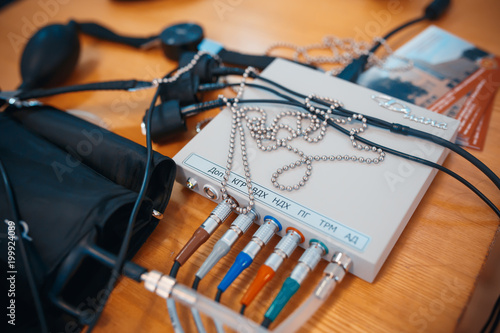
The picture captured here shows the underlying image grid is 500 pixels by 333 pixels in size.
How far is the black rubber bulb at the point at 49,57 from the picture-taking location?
27.2 inches

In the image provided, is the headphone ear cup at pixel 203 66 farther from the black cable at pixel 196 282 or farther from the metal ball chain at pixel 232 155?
the black cable at pixel 196 282

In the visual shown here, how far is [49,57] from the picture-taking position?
2.31 feet

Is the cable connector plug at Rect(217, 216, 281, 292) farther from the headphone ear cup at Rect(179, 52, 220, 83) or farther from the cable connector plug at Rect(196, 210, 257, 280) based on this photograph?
the headphone ear cup at Rect(179, 52, 220, 83)

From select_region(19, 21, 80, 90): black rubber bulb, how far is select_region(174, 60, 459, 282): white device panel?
0.39 metres

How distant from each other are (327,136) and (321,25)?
0.43 m

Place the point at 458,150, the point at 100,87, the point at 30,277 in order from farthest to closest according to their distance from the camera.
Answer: the point at 100,87, the point at 458,150, the point at 30,277

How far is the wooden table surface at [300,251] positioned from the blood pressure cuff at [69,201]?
0.15 ft

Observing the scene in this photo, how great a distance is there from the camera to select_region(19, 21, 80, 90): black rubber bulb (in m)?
0.69

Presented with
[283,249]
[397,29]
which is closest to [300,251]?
[283,249]

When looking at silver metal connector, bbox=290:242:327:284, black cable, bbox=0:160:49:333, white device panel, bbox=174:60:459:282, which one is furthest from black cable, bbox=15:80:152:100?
silver metal connector, bbox=290:242:327:284

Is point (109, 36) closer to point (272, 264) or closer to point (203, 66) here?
point (203, 66)

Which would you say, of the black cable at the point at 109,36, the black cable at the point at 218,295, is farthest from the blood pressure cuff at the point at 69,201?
the black cable at the point at 109,36

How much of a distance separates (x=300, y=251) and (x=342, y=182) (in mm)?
104

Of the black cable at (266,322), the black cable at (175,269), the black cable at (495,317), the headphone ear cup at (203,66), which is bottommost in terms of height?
the black cable at (175,269)
